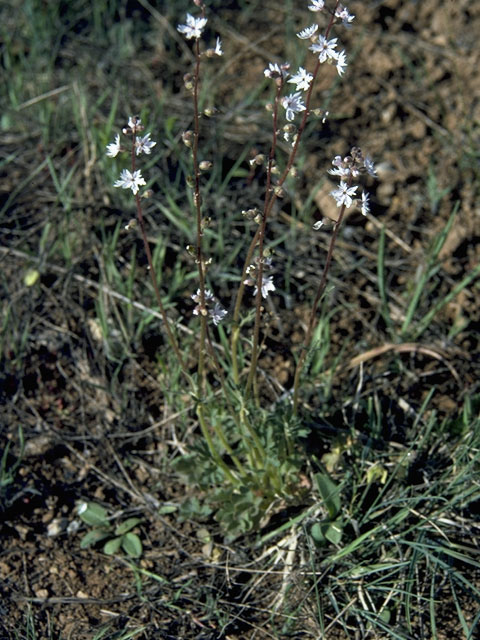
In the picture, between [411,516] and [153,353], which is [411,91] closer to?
[153,353]

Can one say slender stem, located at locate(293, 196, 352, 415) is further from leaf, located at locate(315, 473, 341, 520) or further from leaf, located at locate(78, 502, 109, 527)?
leaf, located at locate(78, 502, 109, 527)

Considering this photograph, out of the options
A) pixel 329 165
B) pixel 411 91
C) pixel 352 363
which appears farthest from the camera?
pixel 411 91

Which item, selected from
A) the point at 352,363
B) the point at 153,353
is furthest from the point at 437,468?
the point at 153,353

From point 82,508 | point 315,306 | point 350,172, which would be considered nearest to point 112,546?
point 82,508

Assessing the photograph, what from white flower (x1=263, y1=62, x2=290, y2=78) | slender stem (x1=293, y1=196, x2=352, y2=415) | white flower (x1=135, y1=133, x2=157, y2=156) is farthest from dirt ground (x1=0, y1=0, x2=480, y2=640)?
white flower (x1=263, y1=62, x2=290, y2=78)

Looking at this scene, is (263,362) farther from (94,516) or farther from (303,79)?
(303,79)

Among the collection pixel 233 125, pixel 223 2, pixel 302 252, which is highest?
pixel 223 2

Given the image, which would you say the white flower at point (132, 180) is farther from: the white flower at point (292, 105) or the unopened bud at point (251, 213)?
the white flower at point (292, 105)

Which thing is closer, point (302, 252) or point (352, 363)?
point (352, 363)
